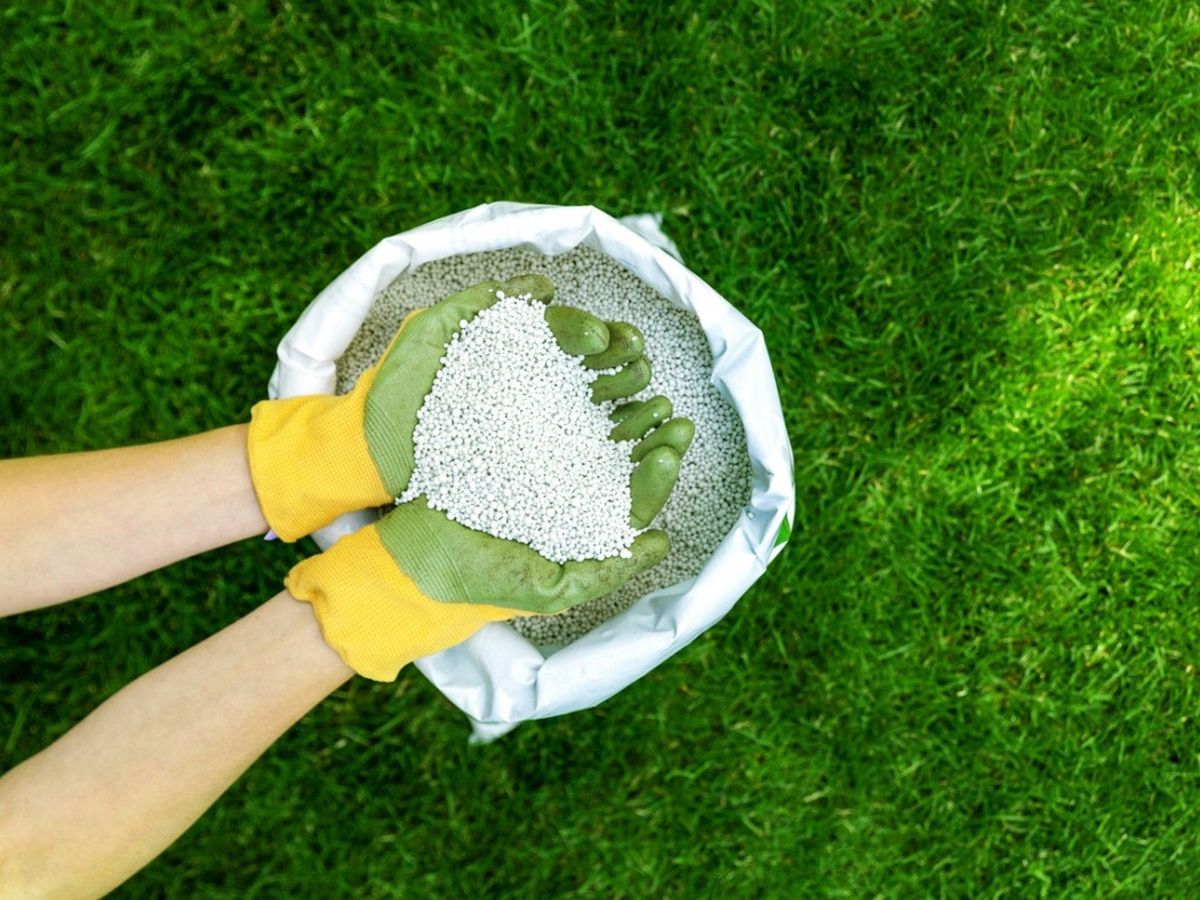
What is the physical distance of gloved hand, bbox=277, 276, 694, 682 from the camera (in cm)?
85

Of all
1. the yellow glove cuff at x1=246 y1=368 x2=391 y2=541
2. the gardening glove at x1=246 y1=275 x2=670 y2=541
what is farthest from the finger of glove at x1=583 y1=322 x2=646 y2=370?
the yellow glove cuff at x1=246 y1=368 x2=391 y2=541

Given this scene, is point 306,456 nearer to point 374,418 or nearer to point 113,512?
point 374,418

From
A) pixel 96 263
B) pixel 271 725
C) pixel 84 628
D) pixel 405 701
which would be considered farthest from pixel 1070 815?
pixel 96 263

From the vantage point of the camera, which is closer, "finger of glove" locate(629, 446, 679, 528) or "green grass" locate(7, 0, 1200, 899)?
"finger of glove" locate(629, 446, 679, 528)

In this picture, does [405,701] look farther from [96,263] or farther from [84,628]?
[96,263]

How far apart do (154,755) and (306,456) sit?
29 centimetres

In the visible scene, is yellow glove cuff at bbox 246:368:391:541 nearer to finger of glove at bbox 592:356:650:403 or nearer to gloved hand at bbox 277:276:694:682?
gloved hand at bbox 277:276:694:682

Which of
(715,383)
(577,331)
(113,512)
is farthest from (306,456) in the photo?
(715,383)

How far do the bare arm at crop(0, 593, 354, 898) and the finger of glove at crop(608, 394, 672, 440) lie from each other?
0.34 metres

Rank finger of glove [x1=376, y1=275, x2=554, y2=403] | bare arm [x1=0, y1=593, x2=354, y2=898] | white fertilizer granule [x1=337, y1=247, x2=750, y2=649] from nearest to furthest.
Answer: bare arm [x1=0, y1=593, x2=354, y2=898]
finger of glove [x1=376, y1=275, x2=554, y2=403]
white fertilizer granule [x1=337, y1=247, x2=750, y2=649]

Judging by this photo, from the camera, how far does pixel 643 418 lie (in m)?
0.91

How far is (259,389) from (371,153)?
315mm

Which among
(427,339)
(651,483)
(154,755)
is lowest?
(154,755)

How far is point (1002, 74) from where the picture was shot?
3.74 ft
